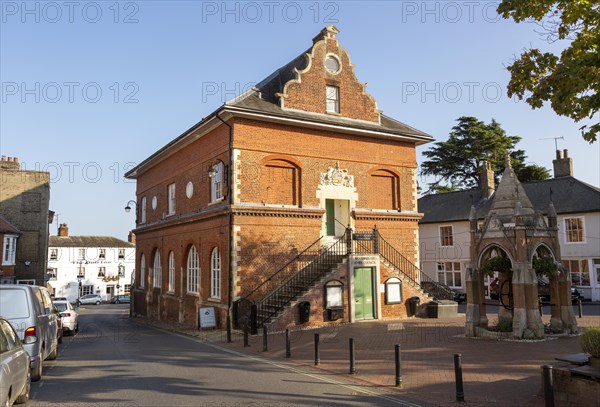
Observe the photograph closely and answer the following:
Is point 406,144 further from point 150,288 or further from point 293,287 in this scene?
point 150,288

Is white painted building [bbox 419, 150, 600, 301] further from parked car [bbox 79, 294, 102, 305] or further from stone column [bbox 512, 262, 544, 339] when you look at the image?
parked car [bbox 79, 294, 102, 305]

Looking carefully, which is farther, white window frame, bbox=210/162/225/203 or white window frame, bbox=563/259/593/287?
white window frame, bbox=563/259/593/287

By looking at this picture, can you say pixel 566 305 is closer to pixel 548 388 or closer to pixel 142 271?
pixel 548 388

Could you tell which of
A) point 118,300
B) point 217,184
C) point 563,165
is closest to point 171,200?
point 217,184

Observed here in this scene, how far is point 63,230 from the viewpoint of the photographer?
6222 cm

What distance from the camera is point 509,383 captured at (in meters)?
8.93

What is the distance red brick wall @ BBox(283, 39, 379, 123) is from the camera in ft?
70.5

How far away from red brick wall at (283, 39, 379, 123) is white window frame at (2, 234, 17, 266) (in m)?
29.4

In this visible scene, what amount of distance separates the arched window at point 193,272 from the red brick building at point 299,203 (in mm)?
133

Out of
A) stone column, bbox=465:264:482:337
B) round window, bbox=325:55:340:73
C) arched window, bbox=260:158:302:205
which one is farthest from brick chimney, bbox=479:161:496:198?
stone column, bbox=465:264:482:337

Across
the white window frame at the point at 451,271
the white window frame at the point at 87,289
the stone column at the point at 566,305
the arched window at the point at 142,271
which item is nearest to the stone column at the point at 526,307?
the stone column at the point at 566,305

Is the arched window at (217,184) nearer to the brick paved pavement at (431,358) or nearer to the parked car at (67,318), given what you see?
the brick paved pavement at (431,358)

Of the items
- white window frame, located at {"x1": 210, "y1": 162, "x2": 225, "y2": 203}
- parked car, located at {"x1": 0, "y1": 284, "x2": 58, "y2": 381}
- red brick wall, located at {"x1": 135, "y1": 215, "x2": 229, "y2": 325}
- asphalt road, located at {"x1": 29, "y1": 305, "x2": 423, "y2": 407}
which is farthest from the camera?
white window frame, located at {"x1": 210, "y1": 162, "x2": 225, "y2": 203}

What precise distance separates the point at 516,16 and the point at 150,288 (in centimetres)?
2671
